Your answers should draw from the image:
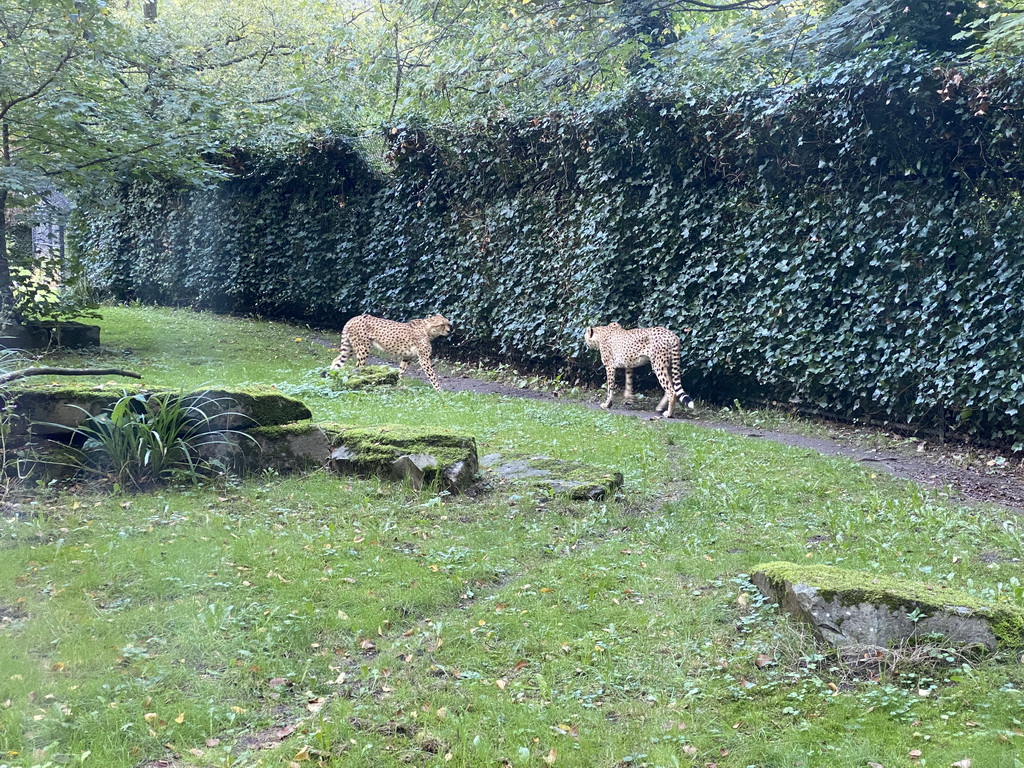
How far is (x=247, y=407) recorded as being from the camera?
295 inches

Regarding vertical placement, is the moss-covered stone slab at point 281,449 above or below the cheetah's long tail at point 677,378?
below

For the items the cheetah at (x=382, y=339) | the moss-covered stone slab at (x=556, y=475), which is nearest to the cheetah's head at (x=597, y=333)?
the cheetah at (x=382, y=339)

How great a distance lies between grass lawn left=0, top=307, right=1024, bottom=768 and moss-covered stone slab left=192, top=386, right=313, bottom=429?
583mm

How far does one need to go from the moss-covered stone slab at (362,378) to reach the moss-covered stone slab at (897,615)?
9531 mm

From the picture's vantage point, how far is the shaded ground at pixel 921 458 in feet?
28.1

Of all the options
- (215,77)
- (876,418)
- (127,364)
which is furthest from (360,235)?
(876,418)

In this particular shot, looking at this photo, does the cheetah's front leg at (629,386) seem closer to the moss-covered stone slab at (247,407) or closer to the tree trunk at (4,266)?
the moss-covered stone slab at (247,407)

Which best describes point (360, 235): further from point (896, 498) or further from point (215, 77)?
point (896, 498)

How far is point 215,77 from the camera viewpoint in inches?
995

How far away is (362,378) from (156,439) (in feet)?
21.3

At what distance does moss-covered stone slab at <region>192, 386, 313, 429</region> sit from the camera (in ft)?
24.0

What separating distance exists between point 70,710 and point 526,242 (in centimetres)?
1334

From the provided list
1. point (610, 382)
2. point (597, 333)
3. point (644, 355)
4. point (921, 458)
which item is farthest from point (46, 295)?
point (921, 458)

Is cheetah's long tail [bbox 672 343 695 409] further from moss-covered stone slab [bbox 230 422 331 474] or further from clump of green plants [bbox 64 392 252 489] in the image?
clump of green plants [bbox 64 392 252 489]
